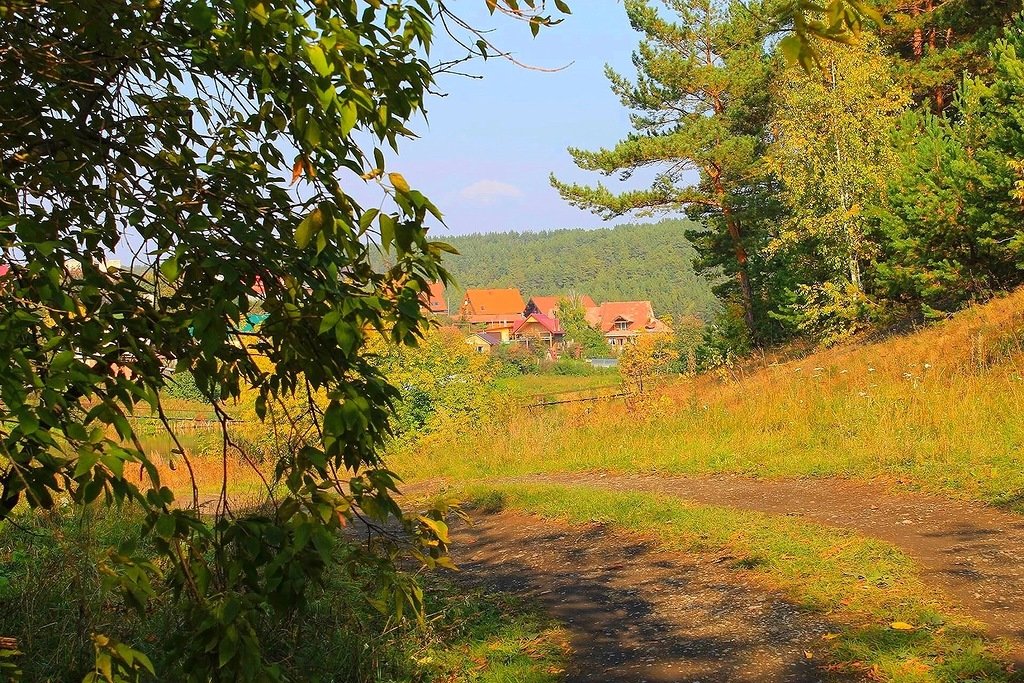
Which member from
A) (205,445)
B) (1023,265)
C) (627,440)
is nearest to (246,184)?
(627,440)

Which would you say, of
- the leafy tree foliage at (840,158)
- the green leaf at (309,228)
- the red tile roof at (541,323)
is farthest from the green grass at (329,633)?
the red tile roof at (541,323)

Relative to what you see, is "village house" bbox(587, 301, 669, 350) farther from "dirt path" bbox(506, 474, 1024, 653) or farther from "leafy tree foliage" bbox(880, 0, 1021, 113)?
"dirt path" bbox(506, 474, 1024, 653)

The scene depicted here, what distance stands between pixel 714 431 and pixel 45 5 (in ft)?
33.6

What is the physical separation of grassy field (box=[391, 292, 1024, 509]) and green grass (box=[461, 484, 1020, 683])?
66.4 inches

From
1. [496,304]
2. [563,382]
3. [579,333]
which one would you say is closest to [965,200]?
[563,382]

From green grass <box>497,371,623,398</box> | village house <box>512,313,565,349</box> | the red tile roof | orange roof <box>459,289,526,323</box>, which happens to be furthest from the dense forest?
orange roof <box>459,289,526,323</box>

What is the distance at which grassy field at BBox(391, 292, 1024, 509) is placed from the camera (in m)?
8.29

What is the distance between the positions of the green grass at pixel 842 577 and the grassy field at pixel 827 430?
5.53ft

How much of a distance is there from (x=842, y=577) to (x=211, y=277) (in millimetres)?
4205

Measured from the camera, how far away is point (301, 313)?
2.52 meters

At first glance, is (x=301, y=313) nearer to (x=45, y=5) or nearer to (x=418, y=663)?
(x=45, y=5)

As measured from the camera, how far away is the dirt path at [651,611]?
4.28 metres

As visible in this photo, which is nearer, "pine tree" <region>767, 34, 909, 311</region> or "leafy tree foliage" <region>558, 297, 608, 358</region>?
"pine tree" <region>767, 34, 909, 311</region>

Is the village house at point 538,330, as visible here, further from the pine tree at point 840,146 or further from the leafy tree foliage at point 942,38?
the pine tree at point 840,146
